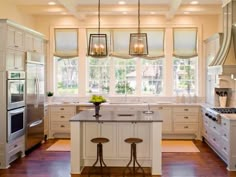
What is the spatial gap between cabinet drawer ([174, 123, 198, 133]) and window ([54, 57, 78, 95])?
3.02 meters

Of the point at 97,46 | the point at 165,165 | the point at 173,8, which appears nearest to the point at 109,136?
the point at 165,165

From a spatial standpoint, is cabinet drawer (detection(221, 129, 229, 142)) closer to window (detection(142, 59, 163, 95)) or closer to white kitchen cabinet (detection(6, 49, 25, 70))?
window (detection(142, 59, 163, 95))

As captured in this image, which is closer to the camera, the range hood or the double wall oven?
the double wall oven

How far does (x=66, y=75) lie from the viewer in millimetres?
9133

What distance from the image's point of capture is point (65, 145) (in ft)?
25.3

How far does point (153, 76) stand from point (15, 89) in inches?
165

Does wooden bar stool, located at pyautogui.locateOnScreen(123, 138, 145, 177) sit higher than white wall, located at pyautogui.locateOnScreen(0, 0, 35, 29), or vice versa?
white wall, located at pyautogui.locateOnScreen(0, 0, 35, 29)

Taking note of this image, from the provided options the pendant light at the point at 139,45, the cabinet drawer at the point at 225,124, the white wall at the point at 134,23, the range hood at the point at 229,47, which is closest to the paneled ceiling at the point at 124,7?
the white wall at the point at 134,23

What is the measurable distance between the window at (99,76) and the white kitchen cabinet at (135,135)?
341 centimetres

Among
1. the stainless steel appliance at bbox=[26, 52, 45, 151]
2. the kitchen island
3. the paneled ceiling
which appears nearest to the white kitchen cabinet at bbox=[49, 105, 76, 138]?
the stainless steel appliance at bbox=[26, 52, 45, 151]

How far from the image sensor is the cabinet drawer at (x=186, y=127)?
833 centimetres

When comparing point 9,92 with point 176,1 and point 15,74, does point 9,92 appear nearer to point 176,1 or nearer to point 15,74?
point 15,74

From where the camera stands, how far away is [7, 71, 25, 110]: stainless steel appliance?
585 cm

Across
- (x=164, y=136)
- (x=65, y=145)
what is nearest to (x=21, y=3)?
(x=65, y=145)
